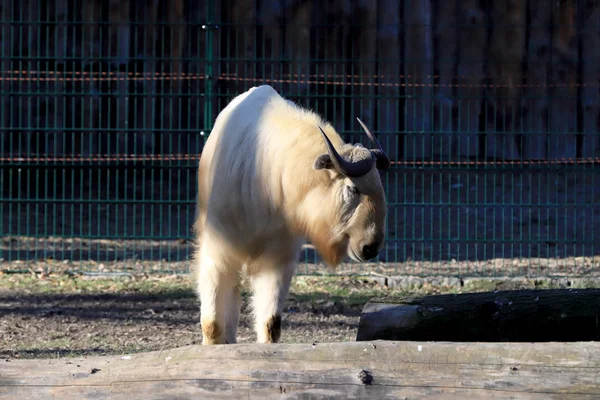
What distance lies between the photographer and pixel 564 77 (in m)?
12.8

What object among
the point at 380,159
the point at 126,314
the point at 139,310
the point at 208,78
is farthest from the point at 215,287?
the point at 208,78

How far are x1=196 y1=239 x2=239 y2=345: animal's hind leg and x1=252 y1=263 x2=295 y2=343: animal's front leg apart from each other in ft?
0.54

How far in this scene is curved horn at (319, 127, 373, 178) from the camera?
5336mm

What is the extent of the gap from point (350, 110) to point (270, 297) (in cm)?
572

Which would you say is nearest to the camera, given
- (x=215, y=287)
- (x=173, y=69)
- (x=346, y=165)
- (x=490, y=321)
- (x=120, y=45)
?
(x=490, y=321)

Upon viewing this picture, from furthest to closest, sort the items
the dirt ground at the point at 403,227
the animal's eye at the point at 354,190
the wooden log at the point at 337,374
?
the dirt ground at the point at 403,227 → the animal's eye at the point at 354,190 → the wooden log at the point at 337,374

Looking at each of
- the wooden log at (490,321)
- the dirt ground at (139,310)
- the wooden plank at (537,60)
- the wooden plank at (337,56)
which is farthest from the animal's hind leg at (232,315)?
the wooden plank at (537,60)

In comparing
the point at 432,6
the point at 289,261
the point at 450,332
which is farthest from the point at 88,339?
the point at 432,6

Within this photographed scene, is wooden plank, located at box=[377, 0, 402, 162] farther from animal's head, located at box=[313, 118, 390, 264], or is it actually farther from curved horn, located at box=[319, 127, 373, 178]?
curved horn, located at box=[319, 127, 373, 178]

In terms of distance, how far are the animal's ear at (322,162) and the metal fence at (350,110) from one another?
4.65 metres

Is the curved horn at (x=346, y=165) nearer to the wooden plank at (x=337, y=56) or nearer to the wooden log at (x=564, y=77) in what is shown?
the wooden plank at (x=337, y=56)

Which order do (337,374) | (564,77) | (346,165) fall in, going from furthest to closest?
(564,77), (346,165), (337,374)

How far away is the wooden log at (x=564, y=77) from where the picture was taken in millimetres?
11656

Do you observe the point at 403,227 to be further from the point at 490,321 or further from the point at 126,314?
the point at 490,321
